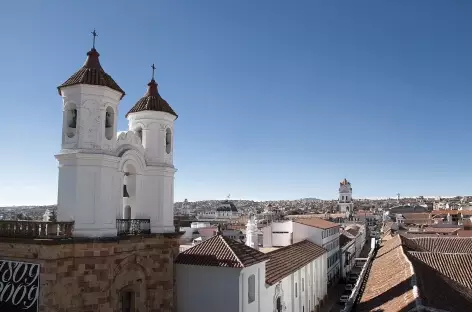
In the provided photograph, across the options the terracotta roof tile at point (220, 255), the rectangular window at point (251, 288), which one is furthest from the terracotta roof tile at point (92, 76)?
the rectangular window at point (251, 288)

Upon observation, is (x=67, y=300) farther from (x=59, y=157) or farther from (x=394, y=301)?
(x=394, y=301)

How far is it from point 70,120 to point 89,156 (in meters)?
2.00

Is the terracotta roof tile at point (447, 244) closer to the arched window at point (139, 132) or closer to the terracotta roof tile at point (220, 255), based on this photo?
the terracotta roof tile at point (220, 255)

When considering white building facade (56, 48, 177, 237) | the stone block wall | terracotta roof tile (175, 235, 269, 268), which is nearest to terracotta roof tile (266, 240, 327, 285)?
terracotta roof tile (175, 235, 269, 268)

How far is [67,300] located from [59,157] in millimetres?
5700

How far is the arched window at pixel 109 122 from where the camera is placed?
18250 mm

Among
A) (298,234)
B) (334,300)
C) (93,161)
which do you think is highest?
(93,161)

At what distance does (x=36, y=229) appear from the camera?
16.0 m

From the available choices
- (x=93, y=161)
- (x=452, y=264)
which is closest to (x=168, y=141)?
(x=93, y=161)

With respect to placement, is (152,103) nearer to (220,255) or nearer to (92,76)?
(92,76)

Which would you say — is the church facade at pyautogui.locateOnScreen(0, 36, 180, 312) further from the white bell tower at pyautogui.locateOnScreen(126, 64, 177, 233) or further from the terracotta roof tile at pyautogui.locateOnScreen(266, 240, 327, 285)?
the terracotta roof tile at pyautogui.locateOnScreen(266, 240, 327, 285)

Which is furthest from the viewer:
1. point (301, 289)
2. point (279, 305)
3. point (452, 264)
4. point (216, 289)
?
point (301, 289)

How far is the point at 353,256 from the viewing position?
68.8 metres

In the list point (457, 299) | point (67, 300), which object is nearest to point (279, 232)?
point (457, 299)
